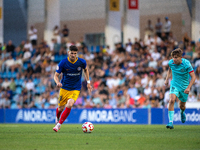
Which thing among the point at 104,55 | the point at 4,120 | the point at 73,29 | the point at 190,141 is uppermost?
the point at 73,29

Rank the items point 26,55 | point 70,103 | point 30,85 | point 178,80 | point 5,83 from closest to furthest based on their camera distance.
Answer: point 70,103 < point 178,80 < point 30,85 < point 5,83 < point 26,55

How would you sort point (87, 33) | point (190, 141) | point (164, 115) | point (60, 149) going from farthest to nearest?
point (87, 33) → point (164, 115) → point (190, 141) → point (60, 149)

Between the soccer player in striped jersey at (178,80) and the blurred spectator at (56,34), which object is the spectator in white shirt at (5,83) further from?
the soccer player in striped jersey at (178,80)

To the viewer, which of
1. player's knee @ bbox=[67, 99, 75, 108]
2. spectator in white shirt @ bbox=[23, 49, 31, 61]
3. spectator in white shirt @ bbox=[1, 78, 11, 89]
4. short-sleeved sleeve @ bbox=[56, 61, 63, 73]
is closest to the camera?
player's knee @ bbox=[67, 99, 75, 108]

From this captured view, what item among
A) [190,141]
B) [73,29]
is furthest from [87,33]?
[190,141]

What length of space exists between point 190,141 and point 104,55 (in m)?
15.8

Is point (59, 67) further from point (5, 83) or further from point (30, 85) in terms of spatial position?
point (5, 83)

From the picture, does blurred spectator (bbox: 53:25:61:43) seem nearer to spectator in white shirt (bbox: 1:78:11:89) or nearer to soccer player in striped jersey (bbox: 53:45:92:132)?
spectator in white shirt (bbox: 1:78:11:89)

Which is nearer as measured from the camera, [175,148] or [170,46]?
[175,148]

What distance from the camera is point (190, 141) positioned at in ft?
26.4

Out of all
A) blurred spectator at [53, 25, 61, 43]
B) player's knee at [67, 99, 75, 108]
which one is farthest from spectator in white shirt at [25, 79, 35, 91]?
player's knee at [67, 99, 75, 108]

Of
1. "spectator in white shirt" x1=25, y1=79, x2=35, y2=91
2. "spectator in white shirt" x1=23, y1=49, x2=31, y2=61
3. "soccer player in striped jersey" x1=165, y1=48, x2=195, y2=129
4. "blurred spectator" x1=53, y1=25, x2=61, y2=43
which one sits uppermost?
"blurred spectator" x1=53, y1=25, x2=61, y2=43

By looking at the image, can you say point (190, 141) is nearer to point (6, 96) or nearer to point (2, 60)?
point (6, 96)

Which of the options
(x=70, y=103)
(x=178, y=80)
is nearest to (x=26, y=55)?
(x=70, y=103)
